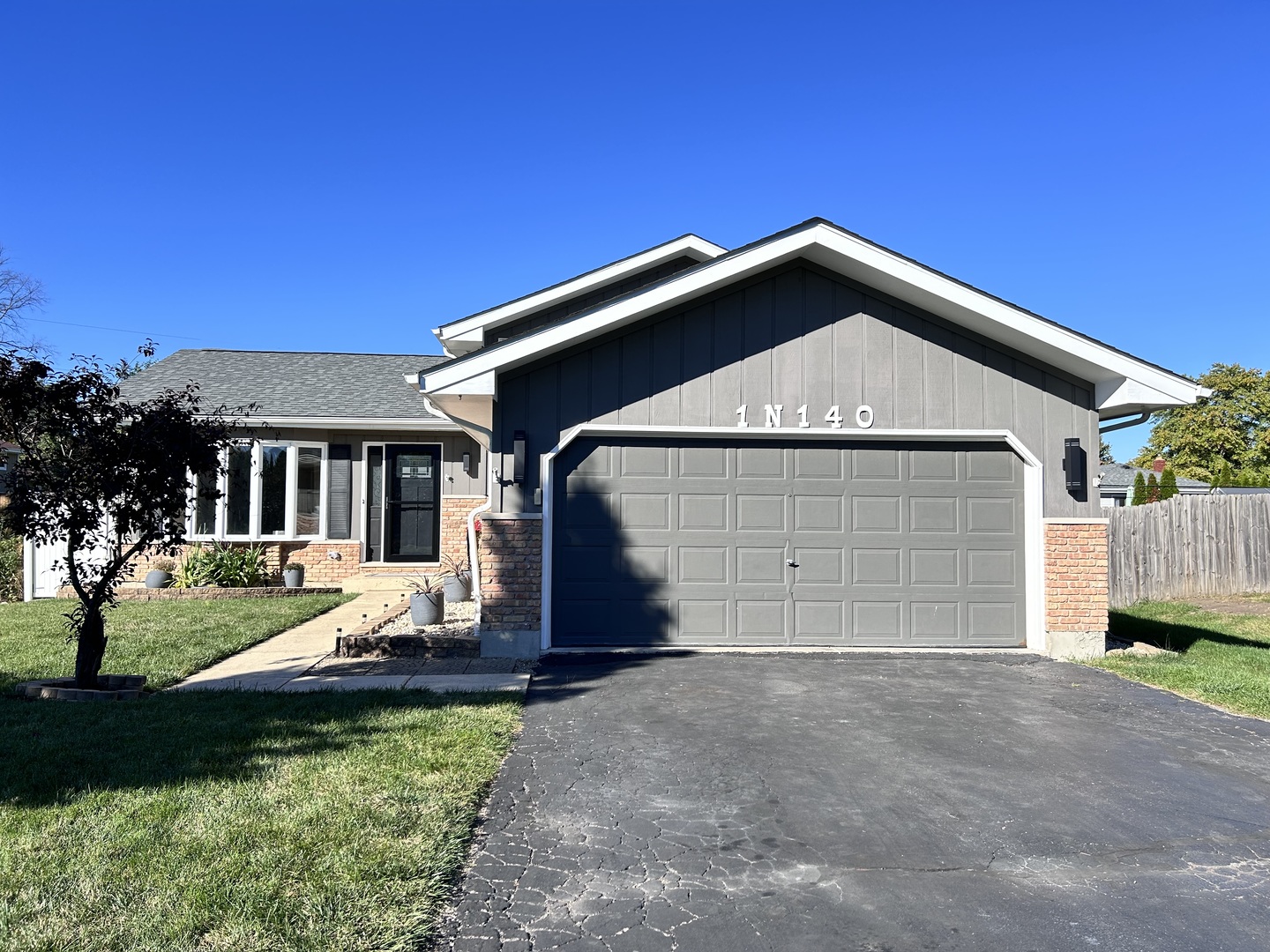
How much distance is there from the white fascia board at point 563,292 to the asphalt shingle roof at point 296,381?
209 centimetres

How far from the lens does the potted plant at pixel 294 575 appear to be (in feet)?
49.4

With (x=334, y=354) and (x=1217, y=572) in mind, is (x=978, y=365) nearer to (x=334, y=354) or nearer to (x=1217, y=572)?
(x=1217, y=572)

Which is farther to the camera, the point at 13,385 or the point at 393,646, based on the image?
the point at 393,646

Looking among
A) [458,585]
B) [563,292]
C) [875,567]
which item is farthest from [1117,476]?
[458,585]

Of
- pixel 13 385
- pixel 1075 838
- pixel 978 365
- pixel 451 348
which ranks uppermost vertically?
pixel 451 348

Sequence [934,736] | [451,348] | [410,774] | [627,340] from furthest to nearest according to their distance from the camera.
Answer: [451,348] → [627,340] → [934,736] → [410,774]

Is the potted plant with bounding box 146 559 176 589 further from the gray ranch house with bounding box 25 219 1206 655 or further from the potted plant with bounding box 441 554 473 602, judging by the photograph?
the gray ranch house with bounding box 25 219 1206 655

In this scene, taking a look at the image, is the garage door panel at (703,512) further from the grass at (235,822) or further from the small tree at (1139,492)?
the small tree at (1139,492)

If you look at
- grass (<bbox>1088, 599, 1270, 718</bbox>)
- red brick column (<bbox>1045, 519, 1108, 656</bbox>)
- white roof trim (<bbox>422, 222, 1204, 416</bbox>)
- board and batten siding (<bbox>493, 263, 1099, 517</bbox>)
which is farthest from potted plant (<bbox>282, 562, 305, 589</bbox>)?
grass (<bbox>1088, 599, 1270, 718</bbox>)

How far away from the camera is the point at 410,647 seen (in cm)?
928

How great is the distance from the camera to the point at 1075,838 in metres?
4.37

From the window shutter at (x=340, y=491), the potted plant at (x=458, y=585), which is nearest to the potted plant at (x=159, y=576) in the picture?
the window shutter at (x=340, y=491)

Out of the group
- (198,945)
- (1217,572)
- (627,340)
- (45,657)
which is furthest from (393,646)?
(1217,572)

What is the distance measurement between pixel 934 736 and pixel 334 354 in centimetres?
1713
